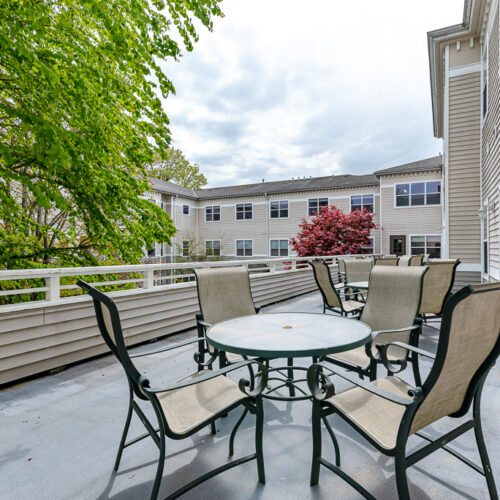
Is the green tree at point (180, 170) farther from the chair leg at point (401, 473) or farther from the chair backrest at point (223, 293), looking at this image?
the chair leg at point (401, 473)

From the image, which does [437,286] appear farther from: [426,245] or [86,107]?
[426,245]

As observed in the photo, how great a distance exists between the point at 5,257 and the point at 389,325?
16.7 feet

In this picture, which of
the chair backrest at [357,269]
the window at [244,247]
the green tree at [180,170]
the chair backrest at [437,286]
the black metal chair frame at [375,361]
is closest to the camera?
the black metal chair frame at [375,361]

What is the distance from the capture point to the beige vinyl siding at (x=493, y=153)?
5.21 meters

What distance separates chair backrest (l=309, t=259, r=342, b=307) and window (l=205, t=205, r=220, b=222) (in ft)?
56.0

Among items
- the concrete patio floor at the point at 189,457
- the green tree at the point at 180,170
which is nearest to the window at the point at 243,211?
the green tree at the point at 180,170

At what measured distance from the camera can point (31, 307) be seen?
307cm

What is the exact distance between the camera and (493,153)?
5.65 meters

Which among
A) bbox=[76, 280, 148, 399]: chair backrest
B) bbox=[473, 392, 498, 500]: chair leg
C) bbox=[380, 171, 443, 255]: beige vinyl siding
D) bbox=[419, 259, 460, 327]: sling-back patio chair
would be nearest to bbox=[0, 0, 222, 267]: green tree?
bbox=[76, 280, 148, 399]: chair backrest

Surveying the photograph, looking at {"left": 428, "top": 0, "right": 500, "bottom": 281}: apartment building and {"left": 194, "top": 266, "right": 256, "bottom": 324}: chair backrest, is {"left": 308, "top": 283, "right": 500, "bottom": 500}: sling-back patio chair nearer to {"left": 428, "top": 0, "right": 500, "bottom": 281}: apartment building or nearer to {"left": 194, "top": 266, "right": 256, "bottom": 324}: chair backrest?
{"left": 194, "top": 266, "right": 256, "bottom": 324}: chair backrest

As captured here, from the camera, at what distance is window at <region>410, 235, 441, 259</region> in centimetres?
1502

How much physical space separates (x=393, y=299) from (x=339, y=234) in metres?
13.3

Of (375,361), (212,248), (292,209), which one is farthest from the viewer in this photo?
(212,248)

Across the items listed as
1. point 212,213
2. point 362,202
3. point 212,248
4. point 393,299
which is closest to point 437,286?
point 393,299
